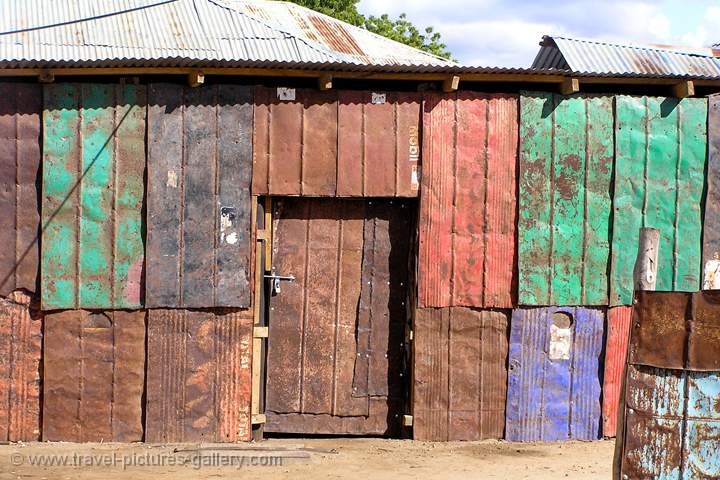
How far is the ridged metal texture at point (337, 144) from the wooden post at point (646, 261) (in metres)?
3.52

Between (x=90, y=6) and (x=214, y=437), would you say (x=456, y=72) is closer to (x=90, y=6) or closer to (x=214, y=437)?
(x=214, y=437)

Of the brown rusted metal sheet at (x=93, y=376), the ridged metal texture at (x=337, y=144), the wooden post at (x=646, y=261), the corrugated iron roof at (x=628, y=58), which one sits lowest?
the brown rusted metal sheet at (x=93, y=376)

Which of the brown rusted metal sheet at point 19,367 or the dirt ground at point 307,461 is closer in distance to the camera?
the dirt ground at point 307,461

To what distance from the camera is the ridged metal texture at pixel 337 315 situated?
32.1 ft

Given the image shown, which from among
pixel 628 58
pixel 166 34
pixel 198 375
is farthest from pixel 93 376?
pixel 628 58

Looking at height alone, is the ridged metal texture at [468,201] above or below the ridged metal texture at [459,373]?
above

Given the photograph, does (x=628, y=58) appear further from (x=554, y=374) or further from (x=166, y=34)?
(x=166, y=34)

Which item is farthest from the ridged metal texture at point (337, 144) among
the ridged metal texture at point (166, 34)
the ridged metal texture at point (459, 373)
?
the ridged metal texture at point (166, 34)

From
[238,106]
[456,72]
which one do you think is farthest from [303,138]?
[456,72]

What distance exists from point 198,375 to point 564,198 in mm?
3974

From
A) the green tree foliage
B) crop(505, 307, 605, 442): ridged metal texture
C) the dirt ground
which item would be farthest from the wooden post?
the green tree foliage

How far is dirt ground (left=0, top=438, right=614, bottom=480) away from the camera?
27.5 ft

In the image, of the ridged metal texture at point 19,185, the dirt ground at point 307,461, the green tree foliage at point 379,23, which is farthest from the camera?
the green tree foliage at point 379,23

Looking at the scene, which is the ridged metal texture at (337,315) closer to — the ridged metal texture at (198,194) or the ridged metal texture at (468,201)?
the ridged metal texture at (468,201)
